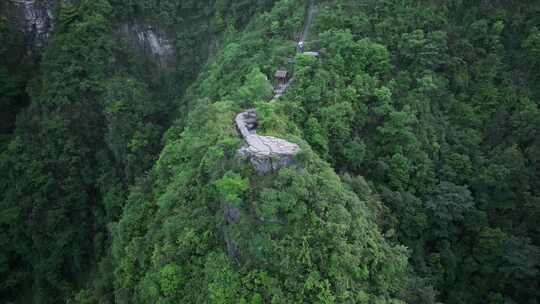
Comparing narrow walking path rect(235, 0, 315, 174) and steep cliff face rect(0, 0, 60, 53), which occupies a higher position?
narrow walking path rect(235, 0, 315, 174)

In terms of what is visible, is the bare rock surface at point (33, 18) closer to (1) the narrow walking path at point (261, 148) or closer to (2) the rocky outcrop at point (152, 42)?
(2) the rocky outcrop at point (152, 42)

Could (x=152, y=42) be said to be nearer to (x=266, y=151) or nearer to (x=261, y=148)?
(x=261, y=148)

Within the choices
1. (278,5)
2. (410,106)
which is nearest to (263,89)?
(410,106)

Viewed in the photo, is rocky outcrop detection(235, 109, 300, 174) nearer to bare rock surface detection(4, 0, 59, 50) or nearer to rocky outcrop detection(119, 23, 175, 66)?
rocky outcrop detection(119, 23, 175, 66)

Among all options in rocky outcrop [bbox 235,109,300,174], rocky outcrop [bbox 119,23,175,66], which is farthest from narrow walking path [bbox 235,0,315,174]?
rocky outcrop [bbox 119,23,175,66]

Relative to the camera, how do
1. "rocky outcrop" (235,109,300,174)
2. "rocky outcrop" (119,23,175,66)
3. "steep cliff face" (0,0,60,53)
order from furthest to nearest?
"rocky outcrop" (119,23,175,66) → "steep cliff face" (0,0,60,53) → "rocky outcrop" (235,109,300,174)

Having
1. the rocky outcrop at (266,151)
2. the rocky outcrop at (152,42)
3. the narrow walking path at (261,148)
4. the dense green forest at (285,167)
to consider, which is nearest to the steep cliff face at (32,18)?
the dense green forest at (285,167)

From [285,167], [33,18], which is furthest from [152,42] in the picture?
[285,167]
